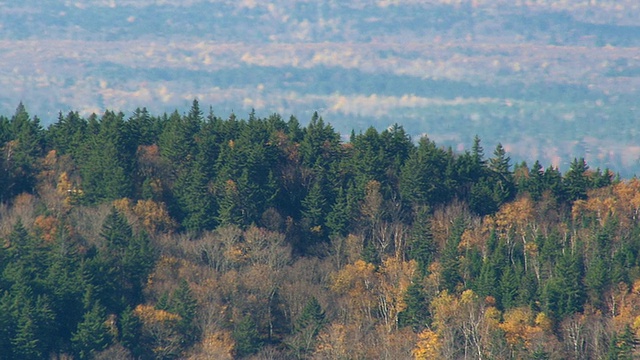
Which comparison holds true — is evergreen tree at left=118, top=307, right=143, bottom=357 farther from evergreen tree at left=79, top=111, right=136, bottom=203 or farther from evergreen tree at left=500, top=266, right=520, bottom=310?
evergreen tree at left=500, top=266, right=520, bottom=310

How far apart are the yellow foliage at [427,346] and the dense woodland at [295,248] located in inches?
8.2

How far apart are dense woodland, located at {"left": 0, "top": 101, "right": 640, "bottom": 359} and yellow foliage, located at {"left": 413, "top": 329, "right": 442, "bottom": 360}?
208 millimetres

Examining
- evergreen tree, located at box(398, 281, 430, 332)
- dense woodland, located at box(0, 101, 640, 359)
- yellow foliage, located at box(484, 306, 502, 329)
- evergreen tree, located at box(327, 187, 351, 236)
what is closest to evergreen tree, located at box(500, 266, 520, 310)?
dense woodland, located at box(0, 101, 640, 359)

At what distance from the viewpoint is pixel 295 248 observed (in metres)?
Answer: 77.1

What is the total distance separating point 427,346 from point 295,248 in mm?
15630

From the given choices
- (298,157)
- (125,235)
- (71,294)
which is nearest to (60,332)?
(71,294)

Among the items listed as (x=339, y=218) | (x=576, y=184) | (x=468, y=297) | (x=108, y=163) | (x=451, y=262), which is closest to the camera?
(x=468, y=297)

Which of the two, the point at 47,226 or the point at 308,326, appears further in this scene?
the point at 47,226

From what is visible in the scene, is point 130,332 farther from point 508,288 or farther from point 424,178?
point 424,178

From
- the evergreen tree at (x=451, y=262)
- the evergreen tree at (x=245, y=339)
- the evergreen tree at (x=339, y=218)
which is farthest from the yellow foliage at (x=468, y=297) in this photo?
the evergreen tree at (x=339, y=218)

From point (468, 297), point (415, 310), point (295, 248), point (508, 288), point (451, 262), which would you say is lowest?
point (415, 310)

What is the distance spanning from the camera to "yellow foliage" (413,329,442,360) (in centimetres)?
6239

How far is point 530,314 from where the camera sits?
218ft

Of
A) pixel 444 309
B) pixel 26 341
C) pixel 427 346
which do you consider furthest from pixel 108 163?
pixel 427 346
